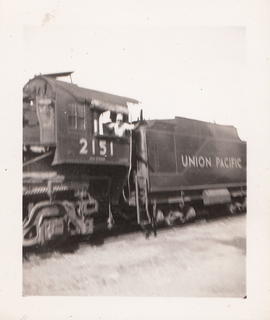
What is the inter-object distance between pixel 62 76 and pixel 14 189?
→ 461 mm

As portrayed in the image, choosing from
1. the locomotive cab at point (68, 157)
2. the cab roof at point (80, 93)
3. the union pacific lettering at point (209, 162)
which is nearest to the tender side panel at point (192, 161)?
the union pacific lettering at point (209, 162)

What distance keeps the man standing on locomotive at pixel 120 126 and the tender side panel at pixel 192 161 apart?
15 cm

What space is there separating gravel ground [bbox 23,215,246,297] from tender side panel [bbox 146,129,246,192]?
21cm

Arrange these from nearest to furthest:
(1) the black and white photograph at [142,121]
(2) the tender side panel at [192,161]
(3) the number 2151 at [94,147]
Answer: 1. (1) the black and white photograph at [142,121]
2. (2) the tender side panel at [192,161]
3. (3) the number 2151 at [94,147]

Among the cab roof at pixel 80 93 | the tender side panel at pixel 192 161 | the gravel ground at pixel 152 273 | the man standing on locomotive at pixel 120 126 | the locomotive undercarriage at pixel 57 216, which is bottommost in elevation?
the gravel ground at pixel 152 273

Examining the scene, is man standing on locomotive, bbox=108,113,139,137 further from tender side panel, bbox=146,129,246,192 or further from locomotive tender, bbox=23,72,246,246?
tender side panel, bbox=146,129,246,192

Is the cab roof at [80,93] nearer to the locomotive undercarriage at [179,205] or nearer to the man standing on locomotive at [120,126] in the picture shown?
the man standing on locomotive at [120,126]

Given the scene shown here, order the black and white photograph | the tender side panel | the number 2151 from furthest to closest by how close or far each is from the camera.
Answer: the number 2151, the tender side panel, the black and white photograph

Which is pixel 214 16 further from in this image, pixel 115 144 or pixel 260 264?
pixel 260 264

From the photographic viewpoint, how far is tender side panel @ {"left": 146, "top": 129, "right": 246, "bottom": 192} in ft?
6.53

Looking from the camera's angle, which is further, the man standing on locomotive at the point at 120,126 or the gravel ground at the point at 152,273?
the man standing on locomotive at the point at 120,126

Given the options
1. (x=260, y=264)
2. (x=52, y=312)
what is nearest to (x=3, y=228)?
(x=52, y=312)

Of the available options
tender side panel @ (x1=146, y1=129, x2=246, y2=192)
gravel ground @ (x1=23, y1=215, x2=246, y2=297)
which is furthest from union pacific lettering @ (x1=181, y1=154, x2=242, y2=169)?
gravel ground @ (x1=23, y1=215, x2=246, y2=297)

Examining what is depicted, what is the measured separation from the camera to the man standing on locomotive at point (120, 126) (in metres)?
2.07
